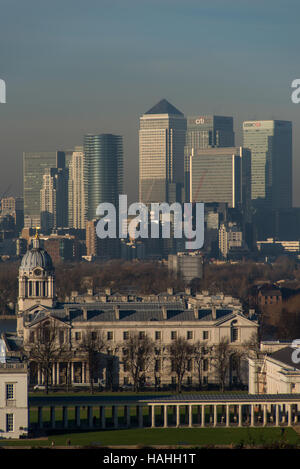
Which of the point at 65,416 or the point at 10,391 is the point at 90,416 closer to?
the point at 65,416

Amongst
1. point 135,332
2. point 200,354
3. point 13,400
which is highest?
point 135,332

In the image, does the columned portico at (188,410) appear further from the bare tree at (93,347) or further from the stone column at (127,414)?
the bare tree at (93,347)

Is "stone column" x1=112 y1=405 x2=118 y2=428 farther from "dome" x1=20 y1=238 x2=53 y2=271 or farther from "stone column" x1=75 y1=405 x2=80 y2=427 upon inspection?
"dome" x1=20 y1=238 x2=53 y2=271

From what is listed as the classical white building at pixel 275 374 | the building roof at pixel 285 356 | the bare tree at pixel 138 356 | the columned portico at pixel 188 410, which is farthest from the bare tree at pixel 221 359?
the columned portico at pixel 188 410

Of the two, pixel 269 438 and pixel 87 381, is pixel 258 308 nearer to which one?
pixel 87 381

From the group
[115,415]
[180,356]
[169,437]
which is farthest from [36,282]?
[169,437]

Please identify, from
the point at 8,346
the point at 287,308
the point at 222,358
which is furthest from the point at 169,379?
the point at 287,308

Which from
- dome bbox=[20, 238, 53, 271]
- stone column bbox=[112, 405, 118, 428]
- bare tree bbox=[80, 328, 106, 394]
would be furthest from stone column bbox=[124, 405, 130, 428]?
dome bbox=[20, 238, 53, 271]
